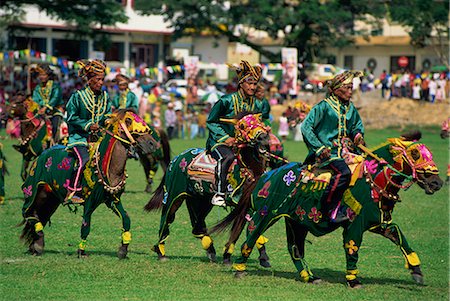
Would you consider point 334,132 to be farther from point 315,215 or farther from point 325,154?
point 315,215

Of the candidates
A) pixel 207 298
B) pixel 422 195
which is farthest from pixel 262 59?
pixel 207 298

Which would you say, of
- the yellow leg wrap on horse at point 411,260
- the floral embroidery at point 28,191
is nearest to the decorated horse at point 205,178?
the floral embroidery at point 28,191

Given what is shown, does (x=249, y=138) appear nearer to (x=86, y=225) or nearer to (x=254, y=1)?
(x=86, y=225)

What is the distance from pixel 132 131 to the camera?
10.9 m

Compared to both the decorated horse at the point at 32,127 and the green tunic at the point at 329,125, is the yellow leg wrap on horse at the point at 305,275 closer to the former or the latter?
the green tunic at the point at 329,125

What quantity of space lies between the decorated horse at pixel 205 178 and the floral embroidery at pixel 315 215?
1.04 meters

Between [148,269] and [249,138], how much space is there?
200 centimetres

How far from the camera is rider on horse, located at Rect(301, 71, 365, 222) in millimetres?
9375

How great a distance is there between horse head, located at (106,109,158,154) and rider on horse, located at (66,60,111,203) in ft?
1.45

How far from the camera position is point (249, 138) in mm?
10148

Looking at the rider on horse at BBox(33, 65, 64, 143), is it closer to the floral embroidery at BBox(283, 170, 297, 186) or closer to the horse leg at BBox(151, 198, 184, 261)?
the horse leg at BBox(151, 198, 184, 261)

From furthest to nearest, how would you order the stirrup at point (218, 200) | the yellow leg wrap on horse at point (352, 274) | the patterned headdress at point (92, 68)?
the patterned headdress at point (92, 68)
the stirrup at point (218, 200)
the yellow leg wrap on horse at point (352, 274)

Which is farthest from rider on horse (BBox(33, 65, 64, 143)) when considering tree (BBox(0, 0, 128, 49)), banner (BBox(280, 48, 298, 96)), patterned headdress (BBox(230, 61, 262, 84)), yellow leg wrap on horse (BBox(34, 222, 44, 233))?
banner (BBox(280, 48, 298, 96))

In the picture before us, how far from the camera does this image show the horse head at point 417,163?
936cm
